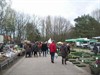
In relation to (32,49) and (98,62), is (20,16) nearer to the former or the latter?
(32,49)

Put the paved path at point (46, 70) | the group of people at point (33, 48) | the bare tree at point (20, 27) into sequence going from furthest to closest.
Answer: the bare tree at point (20, 27)
the group of people at point (33, 48)
the paved path at point (46, 70)

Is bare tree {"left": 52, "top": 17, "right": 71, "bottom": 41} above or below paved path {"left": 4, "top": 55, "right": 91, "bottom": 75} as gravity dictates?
above

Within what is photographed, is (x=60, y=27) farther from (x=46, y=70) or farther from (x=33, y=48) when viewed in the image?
(x=46, y=70)

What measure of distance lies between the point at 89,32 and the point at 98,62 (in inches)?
3119

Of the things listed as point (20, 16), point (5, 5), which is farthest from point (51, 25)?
point (5, 5)

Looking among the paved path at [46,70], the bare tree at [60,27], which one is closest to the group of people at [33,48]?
the paved path at [46,70]

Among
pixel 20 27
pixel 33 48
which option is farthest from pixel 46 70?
pixel 20 27

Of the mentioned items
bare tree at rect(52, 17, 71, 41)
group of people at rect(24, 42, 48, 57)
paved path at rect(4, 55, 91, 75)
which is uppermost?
bare tree at rect(52, 17, 71, 41)

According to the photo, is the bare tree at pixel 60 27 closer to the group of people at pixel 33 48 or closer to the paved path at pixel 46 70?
the group of people at pixel 33 48

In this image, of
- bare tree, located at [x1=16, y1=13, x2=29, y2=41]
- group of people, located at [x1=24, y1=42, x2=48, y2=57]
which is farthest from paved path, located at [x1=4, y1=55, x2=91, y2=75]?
bare tree, located at [x1=16, y1=13, x2=29, y2=41]

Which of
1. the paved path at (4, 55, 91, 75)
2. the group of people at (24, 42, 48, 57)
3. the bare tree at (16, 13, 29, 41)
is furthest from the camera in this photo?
the bare tree at (16, 13, 29, 41)

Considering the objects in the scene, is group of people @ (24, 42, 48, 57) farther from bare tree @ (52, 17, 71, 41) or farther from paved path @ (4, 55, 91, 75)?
bare tree @ (52, 17, 71, 41)

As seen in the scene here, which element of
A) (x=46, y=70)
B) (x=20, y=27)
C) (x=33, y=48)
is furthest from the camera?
(x=20, y=27)

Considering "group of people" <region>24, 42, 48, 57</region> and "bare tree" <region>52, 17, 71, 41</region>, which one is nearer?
"group of people" <region>24, 42, 48, 57</region>
